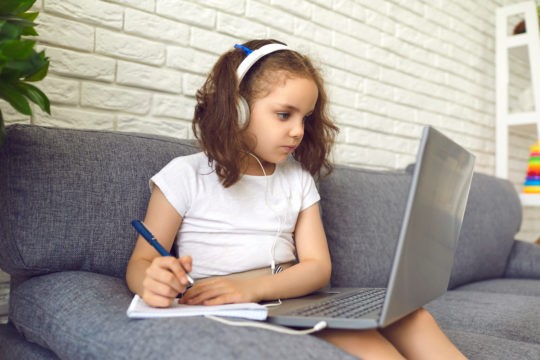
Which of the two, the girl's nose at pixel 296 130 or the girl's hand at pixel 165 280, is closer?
the girl's hand at pixel 165 280

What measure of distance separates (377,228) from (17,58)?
114 cm

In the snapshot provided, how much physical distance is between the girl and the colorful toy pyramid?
1.71m

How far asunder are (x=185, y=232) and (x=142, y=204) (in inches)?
4.3

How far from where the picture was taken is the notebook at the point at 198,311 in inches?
30.0

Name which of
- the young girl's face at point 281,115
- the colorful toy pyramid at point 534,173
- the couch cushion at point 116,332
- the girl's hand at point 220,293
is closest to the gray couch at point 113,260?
the couch cushion at point 116,332

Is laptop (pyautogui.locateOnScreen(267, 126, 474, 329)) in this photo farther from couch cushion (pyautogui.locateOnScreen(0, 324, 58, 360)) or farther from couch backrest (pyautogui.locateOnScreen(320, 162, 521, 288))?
couch backrest (pyautogui.locateOnScreen(320, 162, 521, 288))

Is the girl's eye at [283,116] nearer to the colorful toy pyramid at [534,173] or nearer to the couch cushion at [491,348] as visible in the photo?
the couch cushion at [491,348]

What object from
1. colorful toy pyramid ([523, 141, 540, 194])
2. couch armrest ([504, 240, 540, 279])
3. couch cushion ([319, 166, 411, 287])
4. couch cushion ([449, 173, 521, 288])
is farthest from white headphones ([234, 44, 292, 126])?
colorful toy pyramid ([523, 141, 540, 194])

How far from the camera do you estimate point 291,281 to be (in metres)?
1.05

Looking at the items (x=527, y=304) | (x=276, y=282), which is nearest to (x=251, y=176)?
(x=276, y=282)

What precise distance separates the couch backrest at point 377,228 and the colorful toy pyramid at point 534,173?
57 cm

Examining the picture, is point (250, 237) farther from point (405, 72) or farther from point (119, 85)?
point (405, 72)

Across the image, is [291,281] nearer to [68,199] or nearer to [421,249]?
[421,249]

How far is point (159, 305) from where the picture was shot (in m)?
0.81
